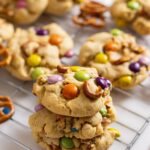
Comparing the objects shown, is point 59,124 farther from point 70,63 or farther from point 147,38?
point 147,38

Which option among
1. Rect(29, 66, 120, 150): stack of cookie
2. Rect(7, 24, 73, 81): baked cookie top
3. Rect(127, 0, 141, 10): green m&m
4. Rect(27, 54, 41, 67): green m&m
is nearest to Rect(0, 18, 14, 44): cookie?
Rect(7, 24, 73, 81): baked cookie top

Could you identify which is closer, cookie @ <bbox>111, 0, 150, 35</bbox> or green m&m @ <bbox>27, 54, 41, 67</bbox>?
green m&m @ <bbox>27, 54, 41, 67</bbox>

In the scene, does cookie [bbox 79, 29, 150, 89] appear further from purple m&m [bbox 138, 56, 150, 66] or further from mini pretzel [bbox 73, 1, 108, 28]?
mini pretzel [bbox 73, 1, 108, 28]

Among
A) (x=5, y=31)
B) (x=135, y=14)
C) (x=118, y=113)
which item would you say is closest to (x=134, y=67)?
(x=118, y=113)

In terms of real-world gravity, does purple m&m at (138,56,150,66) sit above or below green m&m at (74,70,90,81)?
below

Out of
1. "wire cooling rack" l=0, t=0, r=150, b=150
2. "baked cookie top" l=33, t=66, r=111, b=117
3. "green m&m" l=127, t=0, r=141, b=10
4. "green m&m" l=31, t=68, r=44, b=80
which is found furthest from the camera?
"green m&m" l=127, t=0, r=141, b=10

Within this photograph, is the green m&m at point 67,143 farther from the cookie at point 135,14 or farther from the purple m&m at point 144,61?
the cookie at point 135,14

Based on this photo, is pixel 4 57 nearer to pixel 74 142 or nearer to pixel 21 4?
pixel 21 4

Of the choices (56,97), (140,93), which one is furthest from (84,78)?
(140,93)
